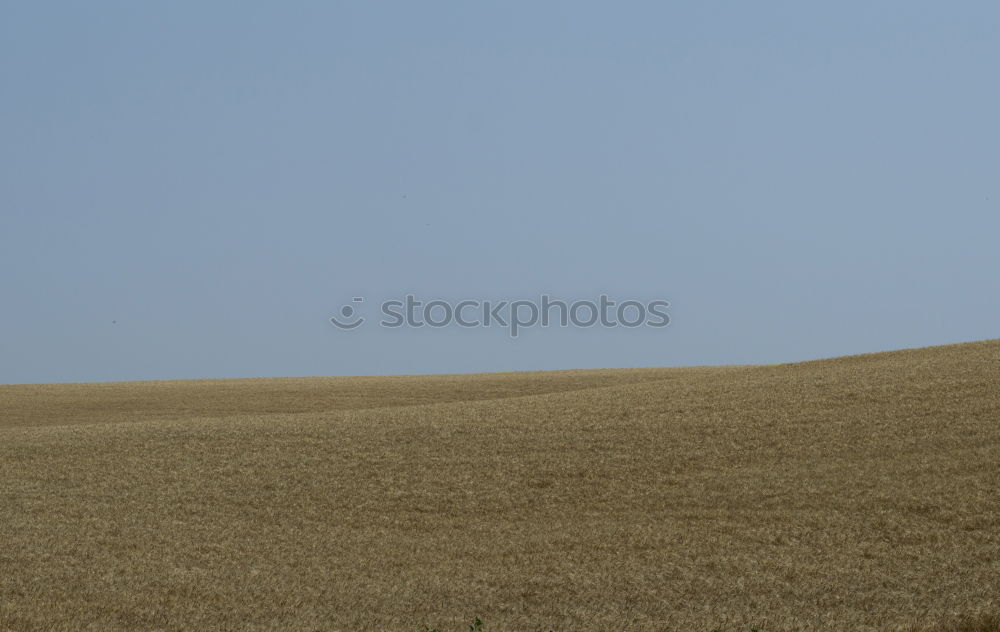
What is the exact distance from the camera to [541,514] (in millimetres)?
17594

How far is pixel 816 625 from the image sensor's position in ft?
38.2

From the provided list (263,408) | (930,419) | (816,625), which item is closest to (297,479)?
(816,625)

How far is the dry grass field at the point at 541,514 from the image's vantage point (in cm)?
1276

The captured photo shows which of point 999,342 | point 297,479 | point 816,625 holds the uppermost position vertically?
point 999,342

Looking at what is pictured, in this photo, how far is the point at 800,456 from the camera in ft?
66.1

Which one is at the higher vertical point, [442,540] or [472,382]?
[472,382]

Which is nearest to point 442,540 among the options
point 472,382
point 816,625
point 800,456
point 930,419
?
point 816,625

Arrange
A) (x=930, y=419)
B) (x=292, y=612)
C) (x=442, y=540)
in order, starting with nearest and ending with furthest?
(x=292, y=612), (x=442, y=540), (x=930, y=419)

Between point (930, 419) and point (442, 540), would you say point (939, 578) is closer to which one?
point (442, 540)

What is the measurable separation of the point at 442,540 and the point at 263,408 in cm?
2262

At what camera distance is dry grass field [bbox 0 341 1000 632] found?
12.8 metres

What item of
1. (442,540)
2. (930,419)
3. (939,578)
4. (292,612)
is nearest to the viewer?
(292,612)

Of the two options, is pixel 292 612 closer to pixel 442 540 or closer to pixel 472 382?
pixel 442 540

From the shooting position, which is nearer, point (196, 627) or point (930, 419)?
point (196, 627)
